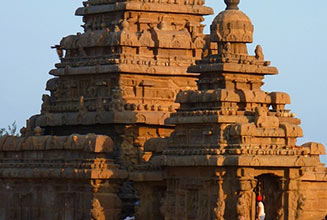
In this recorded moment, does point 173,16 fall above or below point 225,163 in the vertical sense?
above

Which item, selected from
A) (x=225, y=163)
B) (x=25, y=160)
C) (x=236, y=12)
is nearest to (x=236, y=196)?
(x=225, y=163)

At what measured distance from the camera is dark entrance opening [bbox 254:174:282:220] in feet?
251

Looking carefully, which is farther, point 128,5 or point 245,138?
point 128,5

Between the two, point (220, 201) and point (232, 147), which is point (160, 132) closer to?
point (232, 147)

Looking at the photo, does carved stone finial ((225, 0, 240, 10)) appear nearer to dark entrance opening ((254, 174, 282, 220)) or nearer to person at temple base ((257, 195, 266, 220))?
dark entrance opening ((254, 174, 282, 220))

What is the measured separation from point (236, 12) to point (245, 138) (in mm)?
5749

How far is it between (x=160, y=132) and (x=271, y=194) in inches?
338

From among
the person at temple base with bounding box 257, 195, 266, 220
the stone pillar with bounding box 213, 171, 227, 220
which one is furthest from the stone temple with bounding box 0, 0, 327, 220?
the person at temple base with bounding box 257, 195, 266, 220

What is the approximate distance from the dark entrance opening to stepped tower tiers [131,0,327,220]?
0.12 ft

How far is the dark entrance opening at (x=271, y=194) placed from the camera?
76.5 meters

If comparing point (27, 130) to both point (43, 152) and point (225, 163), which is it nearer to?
point (43, 152)

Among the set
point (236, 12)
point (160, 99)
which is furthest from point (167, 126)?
point (236, 12)

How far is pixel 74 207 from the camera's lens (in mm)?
82688

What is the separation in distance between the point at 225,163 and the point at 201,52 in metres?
12.4
